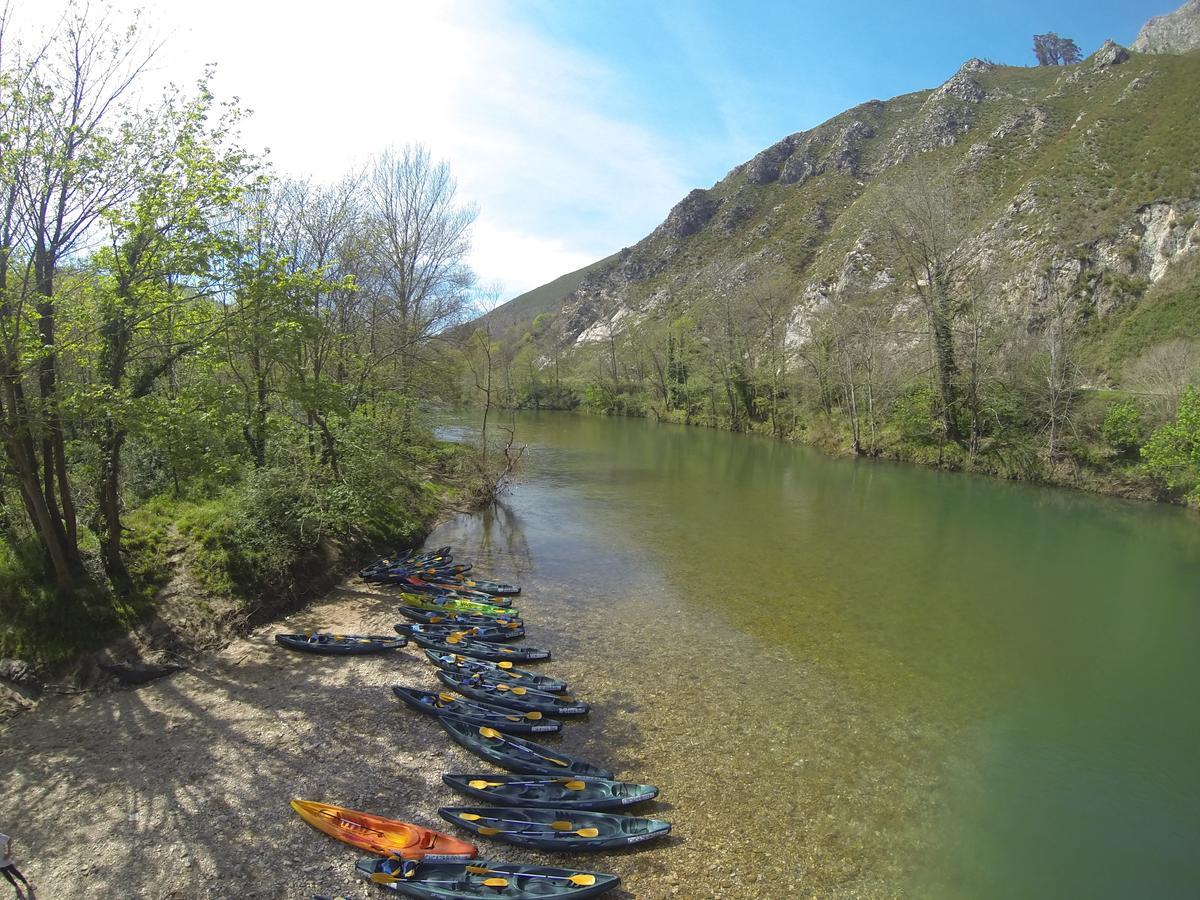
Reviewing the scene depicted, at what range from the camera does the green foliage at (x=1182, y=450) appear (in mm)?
22953

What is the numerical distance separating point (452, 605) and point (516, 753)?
6.09 metres

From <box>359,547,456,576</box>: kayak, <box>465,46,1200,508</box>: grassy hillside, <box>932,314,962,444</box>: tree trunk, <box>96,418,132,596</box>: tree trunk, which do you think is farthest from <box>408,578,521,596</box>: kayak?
<box>932,314,962,444</box>: tree trunk

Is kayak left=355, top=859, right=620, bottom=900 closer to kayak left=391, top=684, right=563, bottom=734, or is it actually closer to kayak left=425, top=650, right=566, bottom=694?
kayak left=391, top=684, right=563, bottom=734

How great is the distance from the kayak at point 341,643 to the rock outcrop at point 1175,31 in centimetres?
14112

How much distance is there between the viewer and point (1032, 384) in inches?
1336

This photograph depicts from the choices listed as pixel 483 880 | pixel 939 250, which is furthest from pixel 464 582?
pixel 939 250

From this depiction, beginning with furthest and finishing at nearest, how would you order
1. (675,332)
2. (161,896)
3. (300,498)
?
(675,332)
(300,498)
(161,896)

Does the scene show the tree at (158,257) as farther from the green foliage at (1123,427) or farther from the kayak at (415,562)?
the green foliage at (1123,427)

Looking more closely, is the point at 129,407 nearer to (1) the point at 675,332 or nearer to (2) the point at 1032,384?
(2) the point at 1032,384

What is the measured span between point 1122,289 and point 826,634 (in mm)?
57036

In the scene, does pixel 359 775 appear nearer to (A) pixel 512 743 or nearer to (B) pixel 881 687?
(A) pixel 512 743

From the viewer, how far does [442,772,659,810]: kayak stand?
24.6 ft

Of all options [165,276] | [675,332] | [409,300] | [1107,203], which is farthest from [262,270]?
[1107,203]

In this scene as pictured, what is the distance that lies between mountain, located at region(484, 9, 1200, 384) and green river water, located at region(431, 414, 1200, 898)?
28.3m
